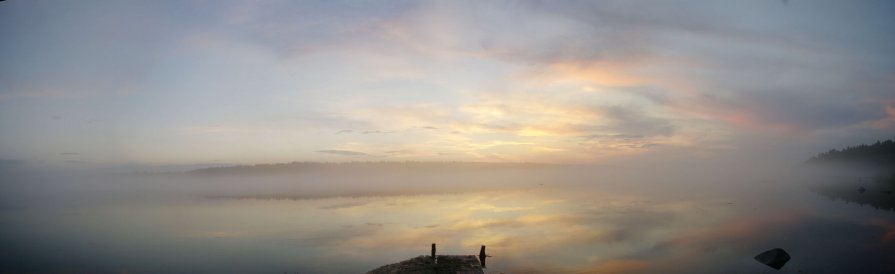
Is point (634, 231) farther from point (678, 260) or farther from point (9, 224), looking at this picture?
point (9, 224)

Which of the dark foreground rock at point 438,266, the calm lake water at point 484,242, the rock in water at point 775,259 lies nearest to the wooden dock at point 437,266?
the dark foreground rock at point 438,266

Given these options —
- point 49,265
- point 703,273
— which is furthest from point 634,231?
point 49,265

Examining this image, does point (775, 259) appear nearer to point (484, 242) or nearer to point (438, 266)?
point (484, 242)

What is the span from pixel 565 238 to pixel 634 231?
13.7m

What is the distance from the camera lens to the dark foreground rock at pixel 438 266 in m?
33.8

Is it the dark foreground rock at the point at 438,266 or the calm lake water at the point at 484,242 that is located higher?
the dark foreground rock at the point at 438,266

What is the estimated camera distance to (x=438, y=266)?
3522 cm

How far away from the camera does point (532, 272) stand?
42.3 metres

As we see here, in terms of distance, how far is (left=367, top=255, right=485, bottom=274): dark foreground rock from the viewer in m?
33.8

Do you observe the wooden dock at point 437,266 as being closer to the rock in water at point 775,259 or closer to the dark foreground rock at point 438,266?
the dark foreground rock at point 438,266

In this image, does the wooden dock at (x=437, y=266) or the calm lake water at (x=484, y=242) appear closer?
the wooden dock at (x=437, y=266)

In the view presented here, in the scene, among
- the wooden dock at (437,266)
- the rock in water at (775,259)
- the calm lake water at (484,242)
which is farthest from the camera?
the calm lake water at (484,242)

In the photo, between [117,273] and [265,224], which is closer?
[117,273]

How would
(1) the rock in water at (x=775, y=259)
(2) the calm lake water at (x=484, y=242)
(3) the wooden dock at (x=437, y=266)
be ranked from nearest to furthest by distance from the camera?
(3) the wooden dock at (x=437, y=266) → (1) the rock in water at (x=775, y=259) → (2) the calm lake water at (x=484, y=242)
